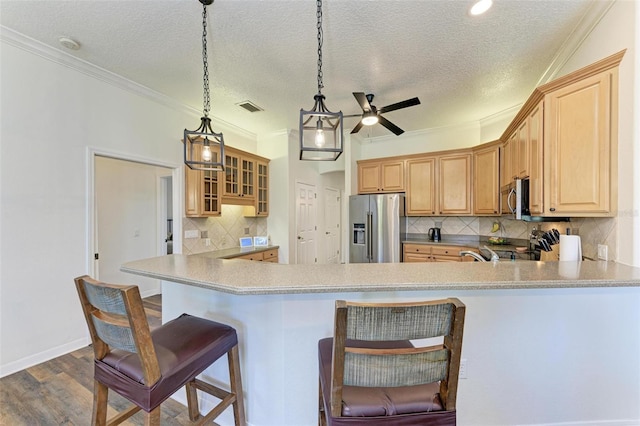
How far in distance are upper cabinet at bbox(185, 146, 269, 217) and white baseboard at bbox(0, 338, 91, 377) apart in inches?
66.9

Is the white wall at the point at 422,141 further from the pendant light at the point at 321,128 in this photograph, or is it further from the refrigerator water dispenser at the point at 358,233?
the pendant light at the point at 321,128

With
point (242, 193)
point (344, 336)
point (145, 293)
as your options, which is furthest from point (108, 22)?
point (145, 293)

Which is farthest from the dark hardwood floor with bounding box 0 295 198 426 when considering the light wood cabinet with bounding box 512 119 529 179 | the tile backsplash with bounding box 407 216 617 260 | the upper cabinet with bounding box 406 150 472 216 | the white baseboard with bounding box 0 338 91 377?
the upper cabinet with bounding box 406 150 472 216

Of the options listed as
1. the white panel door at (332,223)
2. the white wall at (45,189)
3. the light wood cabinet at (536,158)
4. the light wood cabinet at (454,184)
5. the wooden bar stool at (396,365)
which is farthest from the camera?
the white panel door at (332,223)

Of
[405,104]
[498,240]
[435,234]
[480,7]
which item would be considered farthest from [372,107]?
[498,240]

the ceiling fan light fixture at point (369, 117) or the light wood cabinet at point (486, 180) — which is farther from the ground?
the ceiling fan light fixture at point (369, 117)

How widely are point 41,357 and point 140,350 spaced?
2299 millimetres

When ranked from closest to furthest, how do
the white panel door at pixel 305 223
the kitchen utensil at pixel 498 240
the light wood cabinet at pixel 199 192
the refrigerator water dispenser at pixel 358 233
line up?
the light wood cabinet at pixel 199 192
the kitchen utensil at pixel 498 240
the refrigerator water dispenser at pixel 358 233
the white panel door at pixel 305 223

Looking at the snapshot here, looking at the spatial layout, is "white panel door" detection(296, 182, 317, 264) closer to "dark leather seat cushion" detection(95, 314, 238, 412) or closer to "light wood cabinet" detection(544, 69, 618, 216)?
"dark leather seat cushion" detection(95, 314, 238, 412)

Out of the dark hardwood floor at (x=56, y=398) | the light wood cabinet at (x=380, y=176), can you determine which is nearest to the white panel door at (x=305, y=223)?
the light wood cabinet at (x=380, y=176)

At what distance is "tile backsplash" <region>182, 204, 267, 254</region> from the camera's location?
363cm

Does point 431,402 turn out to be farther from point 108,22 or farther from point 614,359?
point 108,22

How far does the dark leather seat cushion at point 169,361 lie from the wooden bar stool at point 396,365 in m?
0.68

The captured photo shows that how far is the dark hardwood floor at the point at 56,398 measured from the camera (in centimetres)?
168
